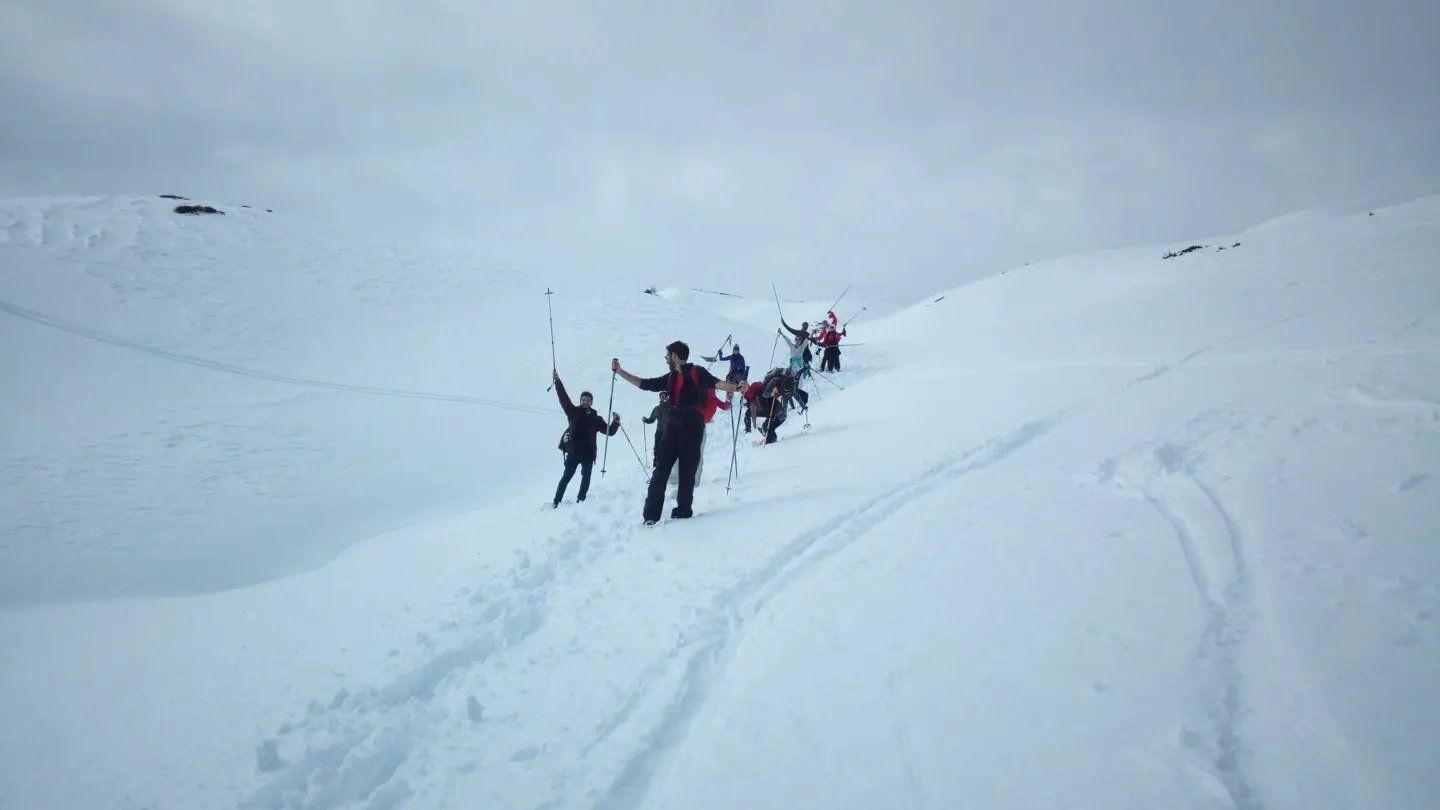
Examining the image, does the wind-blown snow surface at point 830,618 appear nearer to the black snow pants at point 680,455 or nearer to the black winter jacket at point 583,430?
the black snow pants at point 680,455

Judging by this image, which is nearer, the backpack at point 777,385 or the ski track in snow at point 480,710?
the ski track in snow at point 480,710

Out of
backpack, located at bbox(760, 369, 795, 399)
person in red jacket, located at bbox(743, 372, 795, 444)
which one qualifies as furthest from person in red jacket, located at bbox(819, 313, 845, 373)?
person in red jacket, located at bbox(743, 372, 795, 444)

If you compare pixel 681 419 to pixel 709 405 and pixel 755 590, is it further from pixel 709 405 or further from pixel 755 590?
pixel 755 590

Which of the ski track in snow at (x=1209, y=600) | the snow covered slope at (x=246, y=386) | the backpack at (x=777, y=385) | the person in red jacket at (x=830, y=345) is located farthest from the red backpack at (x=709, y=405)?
the person in red jacket at (x=830, y=345)

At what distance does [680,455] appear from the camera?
7316 millimetres

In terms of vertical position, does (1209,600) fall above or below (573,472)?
below

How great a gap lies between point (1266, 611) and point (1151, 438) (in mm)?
4020

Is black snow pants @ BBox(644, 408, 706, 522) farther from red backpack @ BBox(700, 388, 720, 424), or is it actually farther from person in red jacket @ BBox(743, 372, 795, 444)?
person in red jacket @ BBox(743, 372, 795, 444)

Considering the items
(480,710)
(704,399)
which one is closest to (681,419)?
(704,399)

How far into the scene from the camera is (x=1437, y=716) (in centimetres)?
284

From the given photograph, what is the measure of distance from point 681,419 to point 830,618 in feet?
10.6

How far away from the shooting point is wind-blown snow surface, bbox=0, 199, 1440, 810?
3070mm

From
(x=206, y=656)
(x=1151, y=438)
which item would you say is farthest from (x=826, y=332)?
(x=206, y=656)

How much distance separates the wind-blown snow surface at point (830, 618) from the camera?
10.1ft
